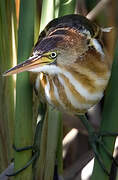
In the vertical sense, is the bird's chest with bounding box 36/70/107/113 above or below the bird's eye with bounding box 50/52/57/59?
below

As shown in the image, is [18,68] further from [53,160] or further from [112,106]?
[53,160]

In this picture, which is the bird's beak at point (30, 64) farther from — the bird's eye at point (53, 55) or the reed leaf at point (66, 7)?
the reed leaf at point (66, 7)

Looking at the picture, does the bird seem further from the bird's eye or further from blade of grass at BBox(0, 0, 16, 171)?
blade of grass at BBox(0, 0, 16, 171)

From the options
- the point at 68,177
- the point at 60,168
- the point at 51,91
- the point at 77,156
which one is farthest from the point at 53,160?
the point at 77,156

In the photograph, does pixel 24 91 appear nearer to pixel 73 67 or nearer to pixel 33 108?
pixel 73 67

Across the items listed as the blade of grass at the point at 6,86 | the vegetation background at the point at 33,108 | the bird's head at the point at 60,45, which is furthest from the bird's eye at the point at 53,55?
the blade of grass at the point at 6,86

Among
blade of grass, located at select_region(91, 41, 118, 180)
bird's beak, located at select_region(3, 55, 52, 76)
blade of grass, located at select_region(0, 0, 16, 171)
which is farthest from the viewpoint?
blade of grass, located at select_region(0, 0, 16, 171)

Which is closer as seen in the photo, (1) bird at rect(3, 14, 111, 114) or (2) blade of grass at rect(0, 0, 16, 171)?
(1) bird at rect(3, 14, 111, 114)

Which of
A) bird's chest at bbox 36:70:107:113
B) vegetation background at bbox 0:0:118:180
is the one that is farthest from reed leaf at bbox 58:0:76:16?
bird's chest at bbox 36:70:107:113
